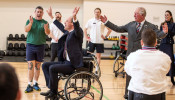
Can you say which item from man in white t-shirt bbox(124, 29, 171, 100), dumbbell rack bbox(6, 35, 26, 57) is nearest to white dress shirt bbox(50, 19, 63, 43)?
man in white t-shirt bbox(124, 29, 171, 100)

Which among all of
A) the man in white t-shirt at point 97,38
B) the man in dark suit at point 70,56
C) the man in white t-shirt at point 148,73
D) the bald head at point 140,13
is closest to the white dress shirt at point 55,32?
the man in white t-shirt at point 97,38

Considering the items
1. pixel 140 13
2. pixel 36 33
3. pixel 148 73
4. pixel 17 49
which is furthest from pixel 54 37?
pixel 17 49

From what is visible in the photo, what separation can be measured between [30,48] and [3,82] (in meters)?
3.29

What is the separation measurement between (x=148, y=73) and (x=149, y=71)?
0.02 m

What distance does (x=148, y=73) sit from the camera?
2059 millimetres

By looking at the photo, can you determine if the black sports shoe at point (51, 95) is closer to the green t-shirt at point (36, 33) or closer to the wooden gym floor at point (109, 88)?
the wooden gym floor at point (109, 88)

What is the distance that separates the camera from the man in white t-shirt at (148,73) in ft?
6.75

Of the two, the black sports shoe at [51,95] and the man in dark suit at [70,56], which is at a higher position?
the man in dark suit at [70,56]

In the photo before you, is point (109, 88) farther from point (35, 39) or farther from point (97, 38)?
point (35, 39)

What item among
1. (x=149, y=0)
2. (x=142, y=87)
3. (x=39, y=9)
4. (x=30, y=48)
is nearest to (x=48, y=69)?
(x=30, y=48)

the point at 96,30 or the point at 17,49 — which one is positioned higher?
the point at 96,30

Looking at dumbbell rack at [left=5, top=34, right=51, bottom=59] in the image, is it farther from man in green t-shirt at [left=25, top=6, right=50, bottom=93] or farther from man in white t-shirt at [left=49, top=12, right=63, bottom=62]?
man in green t-shirt at [left=25, top=6, right=50, bottom=93]

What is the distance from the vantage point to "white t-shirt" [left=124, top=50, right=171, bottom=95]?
2059 millimetres

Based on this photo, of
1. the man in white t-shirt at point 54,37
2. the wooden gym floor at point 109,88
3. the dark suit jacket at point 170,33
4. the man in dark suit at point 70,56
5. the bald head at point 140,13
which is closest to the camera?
the man in dark suit at point 70,56
